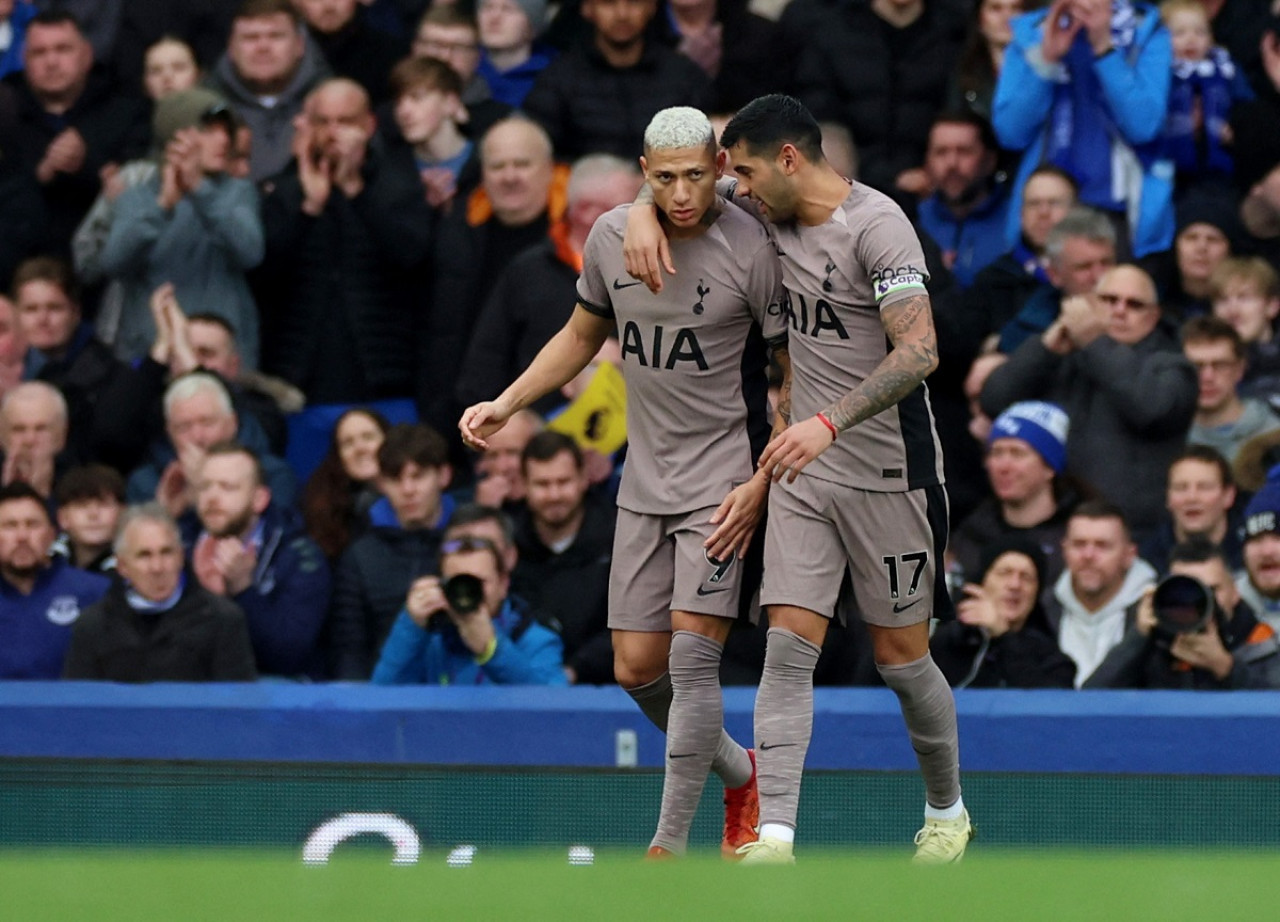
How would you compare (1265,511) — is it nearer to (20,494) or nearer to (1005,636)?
(1005,636)

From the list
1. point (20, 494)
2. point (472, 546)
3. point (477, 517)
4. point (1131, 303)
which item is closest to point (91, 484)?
point (20, 494)

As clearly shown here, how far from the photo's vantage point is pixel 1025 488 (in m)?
9.34

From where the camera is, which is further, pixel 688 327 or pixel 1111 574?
pixel 1111 574

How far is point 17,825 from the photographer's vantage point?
27.7 ft

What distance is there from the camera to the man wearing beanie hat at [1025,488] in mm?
9328

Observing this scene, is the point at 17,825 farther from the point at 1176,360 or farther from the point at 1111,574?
the point at 1176,360

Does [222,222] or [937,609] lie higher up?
[222,222]

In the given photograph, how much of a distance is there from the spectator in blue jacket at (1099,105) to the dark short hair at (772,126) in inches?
145

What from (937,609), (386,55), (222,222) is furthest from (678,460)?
(386,55)

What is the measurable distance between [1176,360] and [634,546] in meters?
3.02

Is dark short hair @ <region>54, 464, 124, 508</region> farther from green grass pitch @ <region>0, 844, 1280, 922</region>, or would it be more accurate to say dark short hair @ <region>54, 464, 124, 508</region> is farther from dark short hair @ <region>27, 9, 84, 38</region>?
green grass pitch @ <region>0, 844, 1280, 922</region>

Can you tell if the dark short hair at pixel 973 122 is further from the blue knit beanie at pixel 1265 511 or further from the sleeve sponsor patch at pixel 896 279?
the sleeve sponsor patch at pixel 896 279

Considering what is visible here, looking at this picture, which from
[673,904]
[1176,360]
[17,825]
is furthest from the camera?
[1176,360]

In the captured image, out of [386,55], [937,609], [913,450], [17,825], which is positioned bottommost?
[17,825]
